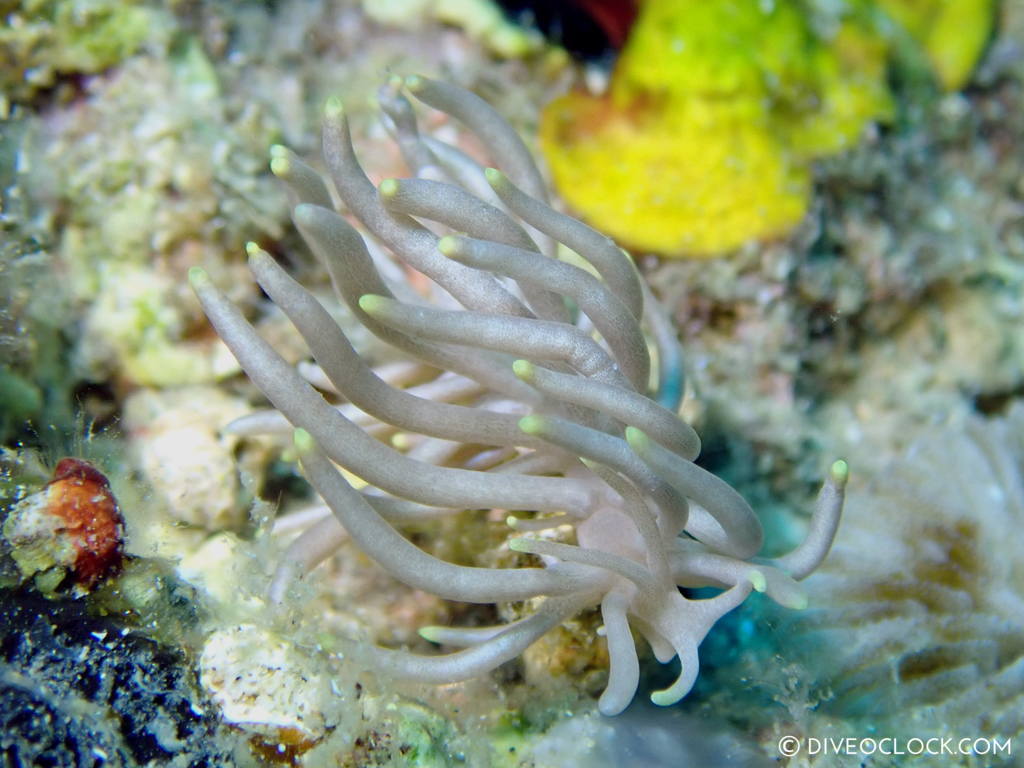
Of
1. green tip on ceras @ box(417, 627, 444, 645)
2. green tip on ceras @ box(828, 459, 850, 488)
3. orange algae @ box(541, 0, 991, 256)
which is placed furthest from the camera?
orange algae @ box(541, 0, 991, 256)

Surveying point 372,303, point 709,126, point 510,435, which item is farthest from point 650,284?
point 372,303

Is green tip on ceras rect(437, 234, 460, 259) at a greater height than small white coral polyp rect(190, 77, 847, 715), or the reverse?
green tip on ceras rect(437, 234, 460, 259)

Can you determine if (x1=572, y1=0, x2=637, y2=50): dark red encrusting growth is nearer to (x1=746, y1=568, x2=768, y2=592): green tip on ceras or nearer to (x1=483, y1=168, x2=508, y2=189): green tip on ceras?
(x1=483, y1=168, x2=508, y2=189): green tip on ceras

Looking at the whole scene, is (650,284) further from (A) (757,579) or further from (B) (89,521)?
(B) (89,521)

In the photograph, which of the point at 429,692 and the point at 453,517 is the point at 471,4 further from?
the point at 429,692

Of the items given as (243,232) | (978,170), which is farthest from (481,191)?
(978,170)

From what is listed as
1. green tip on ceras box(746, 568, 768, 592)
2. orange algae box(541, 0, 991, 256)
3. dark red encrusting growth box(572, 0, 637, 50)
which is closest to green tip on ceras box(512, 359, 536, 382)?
green tip on ceras box(746, 568, 768, 592)
